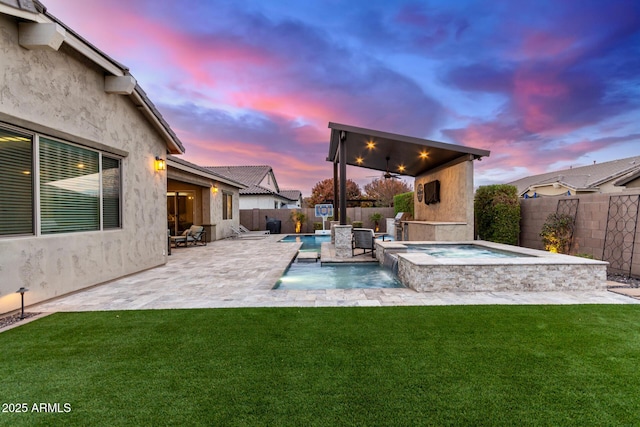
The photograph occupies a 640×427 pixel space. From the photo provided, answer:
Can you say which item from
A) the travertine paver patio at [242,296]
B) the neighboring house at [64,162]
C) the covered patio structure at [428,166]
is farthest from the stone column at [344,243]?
the neighboring house at [64,162]

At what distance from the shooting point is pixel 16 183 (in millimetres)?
4250

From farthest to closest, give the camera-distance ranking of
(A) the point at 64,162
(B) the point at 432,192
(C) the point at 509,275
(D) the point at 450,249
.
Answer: (B) the point at 432,192
(D) the point at 450,249
(C) the point at 509,275
(A) the point at 64,162

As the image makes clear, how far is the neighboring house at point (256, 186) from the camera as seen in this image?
23391 millimetres

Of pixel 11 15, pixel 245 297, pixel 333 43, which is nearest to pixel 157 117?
pixel 11 15

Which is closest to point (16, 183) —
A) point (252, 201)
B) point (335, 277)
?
point (335, 277)

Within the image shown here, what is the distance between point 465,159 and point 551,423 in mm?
9192

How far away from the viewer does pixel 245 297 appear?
489 cm

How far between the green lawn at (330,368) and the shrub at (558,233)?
464 cm

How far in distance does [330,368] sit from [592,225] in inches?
315

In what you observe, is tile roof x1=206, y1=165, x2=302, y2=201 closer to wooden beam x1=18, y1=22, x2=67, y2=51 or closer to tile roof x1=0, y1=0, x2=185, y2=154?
tile roof x1=0, y1=0, x2=185, y2=154

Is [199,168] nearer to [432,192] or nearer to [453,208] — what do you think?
[432,192]

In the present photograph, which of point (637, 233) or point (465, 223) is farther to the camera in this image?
point (465, 223)

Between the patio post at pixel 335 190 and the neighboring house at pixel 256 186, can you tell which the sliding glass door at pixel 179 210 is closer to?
the neighboring house at pixel 256 186

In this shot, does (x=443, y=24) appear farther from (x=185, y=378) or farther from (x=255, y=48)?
(x=185, y=378)
